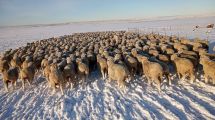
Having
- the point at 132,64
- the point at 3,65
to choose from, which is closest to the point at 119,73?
A: the point at 132,64

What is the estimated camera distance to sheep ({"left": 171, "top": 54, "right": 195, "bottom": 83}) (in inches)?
393

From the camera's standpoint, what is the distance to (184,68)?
10.1 meters

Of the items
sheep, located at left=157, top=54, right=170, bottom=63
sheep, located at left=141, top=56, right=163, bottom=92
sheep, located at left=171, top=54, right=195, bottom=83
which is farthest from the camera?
sheep, located at left=157, top=54, right=170, bottom=63

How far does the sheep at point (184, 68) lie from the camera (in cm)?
998

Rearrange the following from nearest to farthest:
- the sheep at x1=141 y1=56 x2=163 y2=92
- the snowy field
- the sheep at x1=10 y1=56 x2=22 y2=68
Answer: the snowy field < the sheep at x1=141 y1=56 x2=163 y2=92 < the sheep at x1=10 y1=56 x2=22 y2=68

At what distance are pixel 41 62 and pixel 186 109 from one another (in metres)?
9.68

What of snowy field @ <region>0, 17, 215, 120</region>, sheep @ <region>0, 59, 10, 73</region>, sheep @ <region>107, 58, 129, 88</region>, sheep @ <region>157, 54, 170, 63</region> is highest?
sheep @ <region>157, 54, 170, 63</region>

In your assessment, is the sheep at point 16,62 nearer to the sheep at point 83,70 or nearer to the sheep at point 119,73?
the sheep at point 83,70

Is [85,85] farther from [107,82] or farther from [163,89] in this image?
[163,89]

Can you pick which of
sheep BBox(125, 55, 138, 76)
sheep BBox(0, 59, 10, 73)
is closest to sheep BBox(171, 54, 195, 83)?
sheep BBox(125, 55, 138, 76)

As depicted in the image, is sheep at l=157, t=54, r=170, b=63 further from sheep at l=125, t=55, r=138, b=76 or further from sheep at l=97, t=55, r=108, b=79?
sheep at l=97, t=55, r=108, b=79

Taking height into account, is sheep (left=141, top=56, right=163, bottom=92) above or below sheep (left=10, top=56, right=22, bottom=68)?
above

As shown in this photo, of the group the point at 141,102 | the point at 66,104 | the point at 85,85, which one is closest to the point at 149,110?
the point at 141,102

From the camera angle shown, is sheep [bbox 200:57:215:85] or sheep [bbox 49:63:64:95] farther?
sheep [bbox 49:63:64:95]
